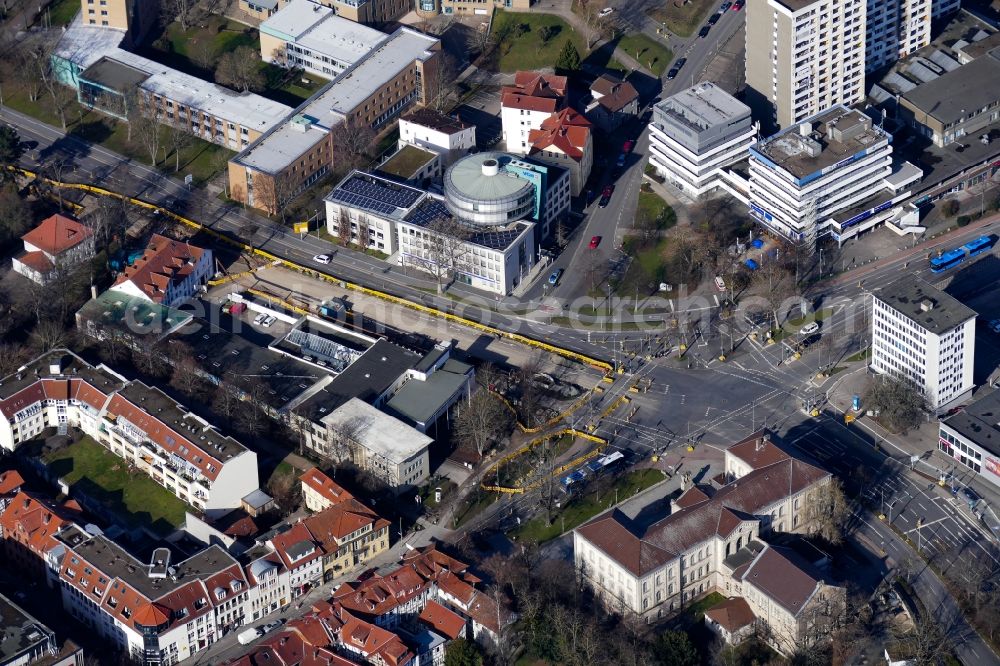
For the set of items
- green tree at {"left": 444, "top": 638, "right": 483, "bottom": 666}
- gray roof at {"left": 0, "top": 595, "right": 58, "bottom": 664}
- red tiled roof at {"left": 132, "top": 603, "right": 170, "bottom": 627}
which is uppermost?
gray roof at {"left": 0, "top": 595, "right": 58, "bottom": 664}

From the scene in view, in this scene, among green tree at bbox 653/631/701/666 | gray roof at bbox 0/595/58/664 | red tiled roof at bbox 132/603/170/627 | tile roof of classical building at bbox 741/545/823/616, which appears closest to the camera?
gray roof at bbox 0/595/58/664

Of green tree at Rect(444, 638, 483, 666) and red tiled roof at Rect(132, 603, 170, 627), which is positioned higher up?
red tiled roof at Rect(132, 603, 170, 627)

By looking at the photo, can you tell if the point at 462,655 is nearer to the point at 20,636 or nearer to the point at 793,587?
the point at 793,587

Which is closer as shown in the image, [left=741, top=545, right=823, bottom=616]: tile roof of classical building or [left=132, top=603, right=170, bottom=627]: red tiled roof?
[left=741, top=545, right=823, bottom=616]: tile roof of classical building

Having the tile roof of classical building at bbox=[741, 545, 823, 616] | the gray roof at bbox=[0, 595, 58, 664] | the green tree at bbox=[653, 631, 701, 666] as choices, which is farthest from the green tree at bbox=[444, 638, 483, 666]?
the gray roof at bbox=[0, 595, 58, 664]

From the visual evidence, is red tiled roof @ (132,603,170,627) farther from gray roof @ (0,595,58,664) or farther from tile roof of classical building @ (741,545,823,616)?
tile roof of classical building @ (741,545,823,616)

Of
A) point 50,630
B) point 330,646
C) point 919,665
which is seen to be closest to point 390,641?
point 330,646

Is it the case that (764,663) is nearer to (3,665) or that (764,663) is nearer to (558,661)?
(558,661)
